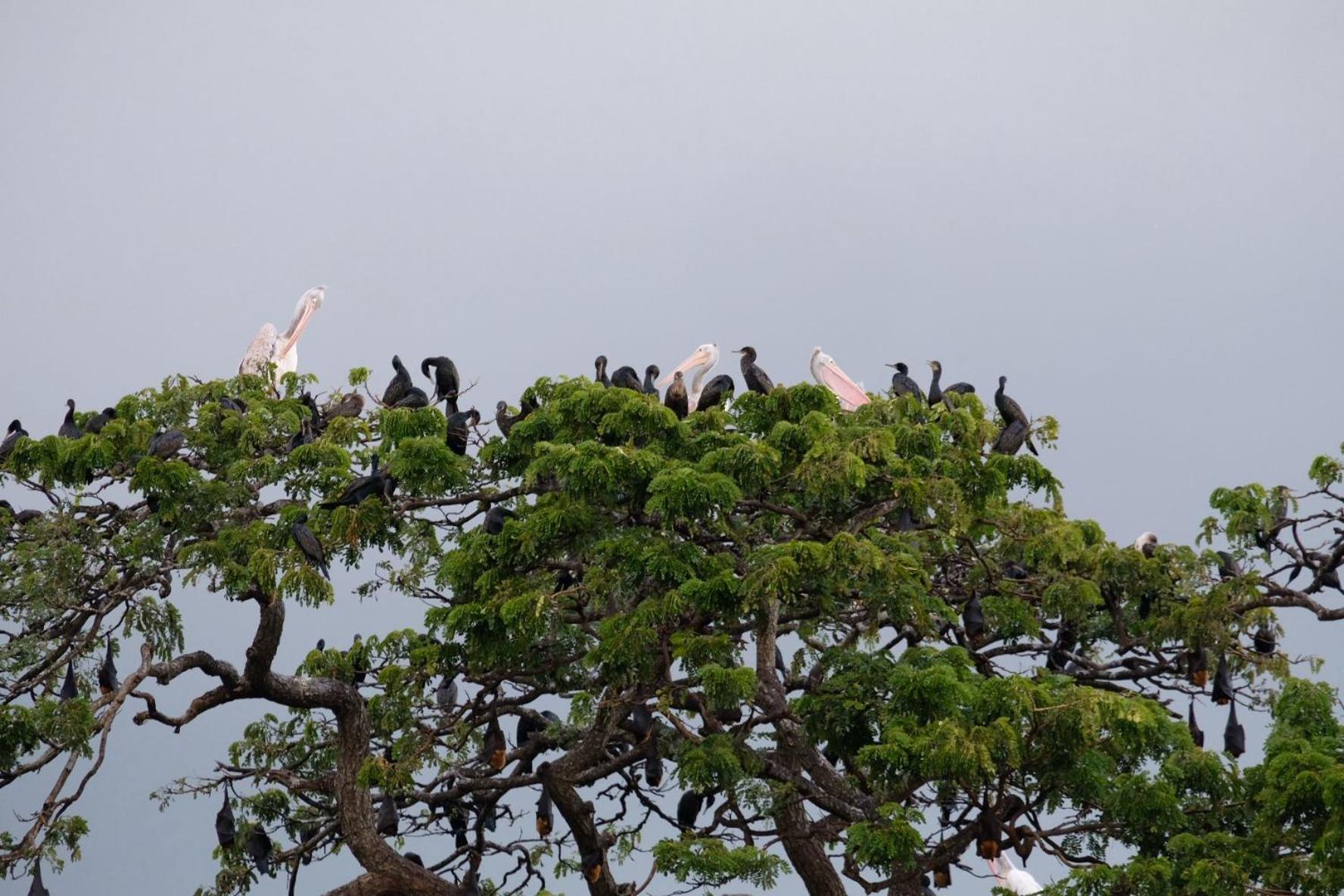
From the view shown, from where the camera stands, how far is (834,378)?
16.8m

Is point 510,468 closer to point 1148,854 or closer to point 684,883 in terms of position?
point 684,883

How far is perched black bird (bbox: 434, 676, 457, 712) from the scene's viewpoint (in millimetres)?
12617

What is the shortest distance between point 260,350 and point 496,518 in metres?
6.33

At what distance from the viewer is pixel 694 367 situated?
53.1 feet

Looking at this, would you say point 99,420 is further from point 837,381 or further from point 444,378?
point 837,381

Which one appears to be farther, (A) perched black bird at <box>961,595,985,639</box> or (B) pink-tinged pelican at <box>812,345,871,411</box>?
(B) pink-tinged pelican at <box>812,345,871,411</box>

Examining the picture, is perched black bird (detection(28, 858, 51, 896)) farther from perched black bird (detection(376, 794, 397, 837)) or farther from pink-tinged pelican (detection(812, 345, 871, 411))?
pink-tinged pelican (detection(812, 345, 871, 411))

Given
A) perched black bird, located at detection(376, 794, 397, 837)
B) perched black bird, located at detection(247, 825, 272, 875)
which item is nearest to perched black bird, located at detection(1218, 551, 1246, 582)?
perched black bird, located at detection(376, 794, 397, 837)

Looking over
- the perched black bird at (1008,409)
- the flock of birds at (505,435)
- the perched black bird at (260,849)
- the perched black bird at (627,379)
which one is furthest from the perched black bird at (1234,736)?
the perched black bird at (260,849)

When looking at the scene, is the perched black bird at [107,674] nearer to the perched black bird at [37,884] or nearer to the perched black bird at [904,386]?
the perched black bird at [37,884]

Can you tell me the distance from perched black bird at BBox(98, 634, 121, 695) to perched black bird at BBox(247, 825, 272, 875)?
189 cm

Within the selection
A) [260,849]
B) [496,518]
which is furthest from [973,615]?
[260,849]

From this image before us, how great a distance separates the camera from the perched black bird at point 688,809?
1263 cm

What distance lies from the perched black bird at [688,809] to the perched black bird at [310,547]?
309cm
